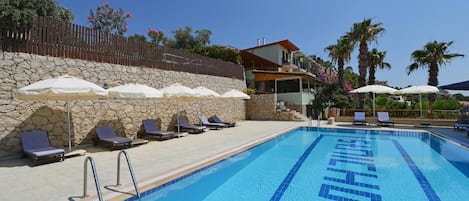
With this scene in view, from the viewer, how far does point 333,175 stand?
252 inches

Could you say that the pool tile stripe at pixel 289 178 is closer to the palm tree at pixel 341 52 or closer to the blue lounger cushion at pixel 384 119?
the blue lounger cushion at pixel 384 119

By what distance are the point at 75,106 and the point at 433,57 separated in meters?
27.3

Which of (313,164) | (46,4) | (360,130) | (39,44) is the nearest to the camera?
(313,164)

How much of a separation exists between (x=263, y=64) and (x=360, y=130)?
586 inches

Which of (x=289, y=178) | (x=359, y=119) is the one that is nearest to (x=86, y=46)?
(x=289, y=178)

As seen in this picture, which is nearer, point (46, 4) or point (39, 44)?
point (39, 44)

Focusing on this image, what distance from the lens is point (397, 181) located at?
5871 mm

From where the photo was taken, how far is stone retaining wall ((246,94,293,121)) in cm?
2017

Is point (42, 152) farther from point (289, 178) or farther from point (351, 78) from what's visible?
point (351, 78)

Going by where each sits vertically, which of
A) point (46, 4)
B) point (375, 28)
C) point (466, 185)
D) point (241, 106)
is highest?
point (375, 28)

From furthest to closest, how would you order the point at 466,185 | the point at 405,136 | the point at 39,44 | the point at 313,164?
the point at 405,136 → the point at 39,44 → the point at 313,164 → the point at 466,185

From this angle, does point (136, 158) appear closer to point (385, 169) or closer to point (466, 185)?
point (385, 169)

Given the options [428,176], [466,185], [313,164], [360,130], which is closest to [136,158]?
[313,164]

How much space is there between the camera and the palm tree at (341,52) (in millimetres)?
23519
